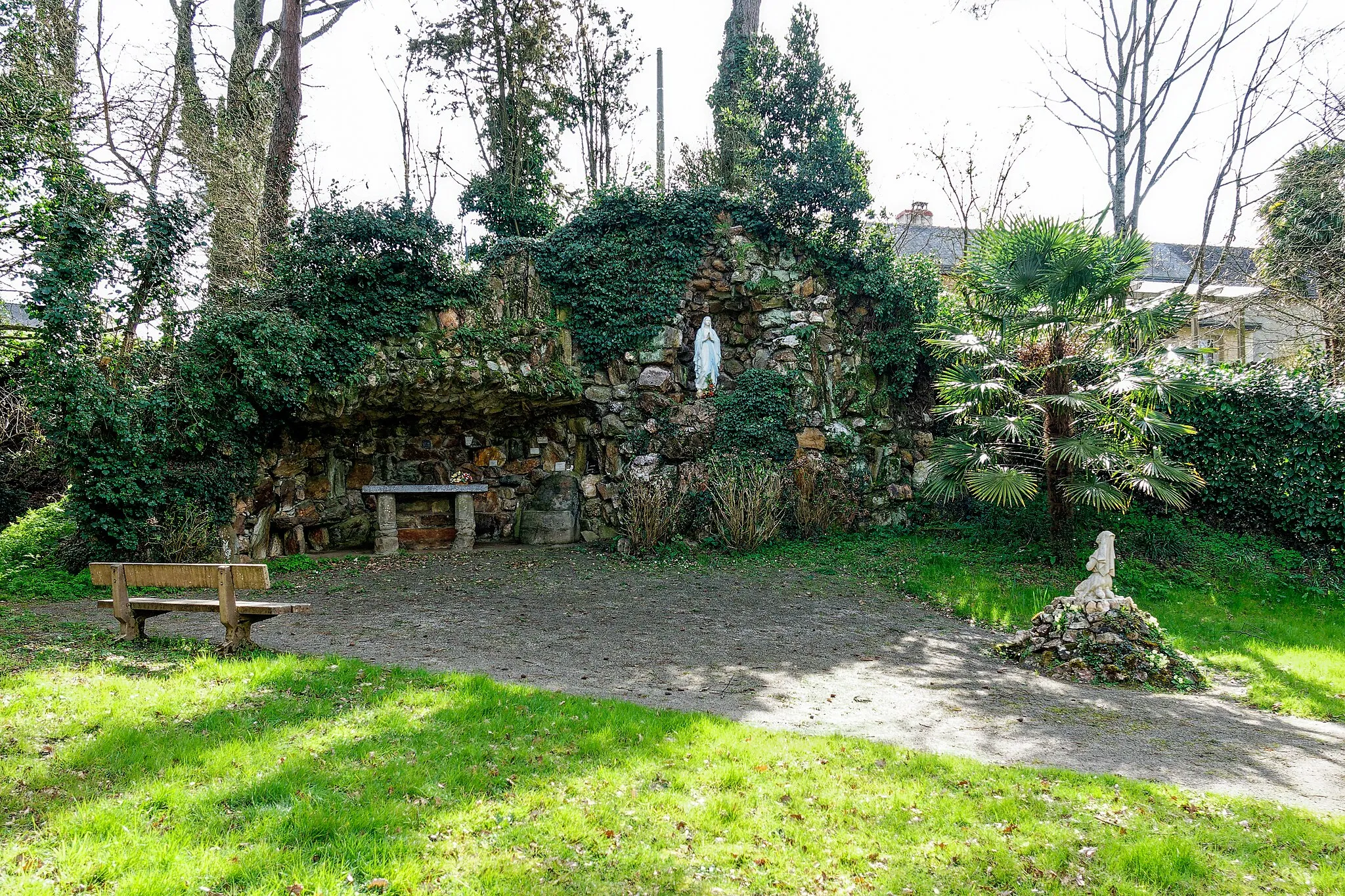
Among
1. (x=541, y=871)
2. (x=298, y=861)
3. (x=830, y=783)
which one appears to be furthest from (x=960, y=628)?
(x=298, y=861)

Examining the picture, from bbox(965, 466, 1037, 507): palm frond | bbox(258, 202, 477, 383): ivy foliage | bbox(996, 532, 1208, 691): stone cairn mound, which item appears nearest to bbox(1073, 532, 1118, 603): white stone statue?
bbox(996, 532, 1208, 691): stone cairn mound

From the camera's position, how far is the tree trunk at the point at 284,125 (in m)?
11.1

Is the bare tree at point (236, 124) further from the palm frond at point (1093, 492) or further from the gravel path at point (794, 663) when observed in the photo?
the palm frond at point (1093, 492)

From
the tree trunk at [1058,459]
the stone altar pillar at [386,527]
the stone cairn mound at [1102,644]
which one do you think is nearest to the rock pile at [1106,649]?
the stone cairn mound at [1102,644]

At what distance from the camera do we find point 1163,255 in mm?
23641

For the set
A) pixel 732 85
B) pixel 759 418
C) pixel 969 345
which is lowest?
pixel 759 418

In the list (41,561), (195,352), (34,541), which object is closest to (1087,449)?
(195,352)

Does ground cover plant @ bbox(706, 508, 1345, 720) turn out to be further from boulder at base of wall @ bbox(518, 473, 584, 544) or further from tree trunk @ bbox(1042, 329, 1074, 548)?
boulder at base of wall @ bbox(518, 473, 584, 544)

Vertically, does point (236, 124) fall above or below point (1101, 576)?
above

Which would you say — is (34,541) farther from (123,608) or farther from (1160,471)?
(1160,471)

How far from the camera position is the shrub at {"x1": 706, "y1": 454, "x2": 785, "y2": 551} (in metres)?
9.85

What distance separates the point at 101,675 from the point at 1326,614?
409 inches

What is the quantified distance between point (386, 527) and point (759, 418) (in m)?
5.52

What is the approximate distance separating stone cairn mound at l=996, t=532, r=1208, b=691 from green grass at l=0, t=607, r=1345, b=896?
2.25 meters
